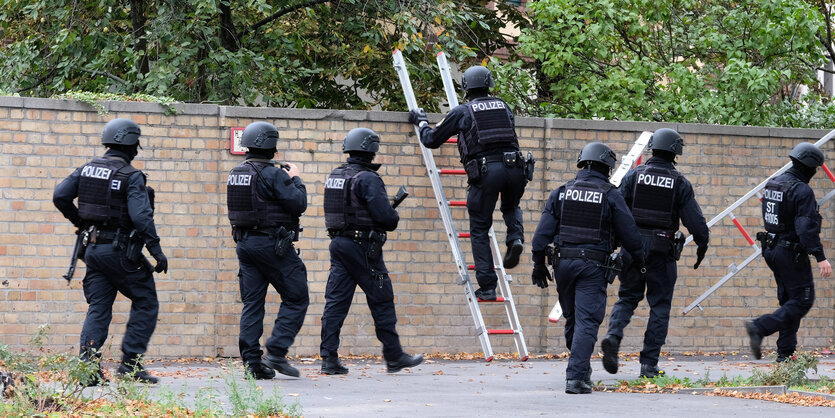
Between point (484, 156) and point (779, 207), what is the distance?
2.70 metres

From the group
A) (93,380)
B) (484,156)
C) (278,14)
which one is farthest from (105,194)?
(278,14)

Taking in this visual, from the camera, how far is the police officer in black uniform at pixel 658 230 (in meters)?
8.53

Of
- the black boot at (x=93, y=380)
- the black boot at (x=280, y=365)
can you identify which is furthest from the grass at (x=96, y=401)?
the black boot at (x=280, y=365)

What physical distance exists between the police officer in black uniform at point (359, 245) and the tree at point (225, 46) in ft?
13.5

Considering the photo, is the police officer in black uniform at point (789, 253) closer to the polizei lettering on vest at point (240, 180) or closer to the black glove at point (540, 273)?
the black glove at point (540, 273)

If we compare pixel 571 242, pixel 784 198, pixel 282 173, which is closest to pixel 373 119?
pixel 282 173

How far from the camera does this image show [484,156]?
362 inches

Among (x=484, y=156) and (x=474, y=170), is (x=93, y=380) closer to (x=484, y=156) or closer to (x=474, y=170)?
(x=474, y=170)

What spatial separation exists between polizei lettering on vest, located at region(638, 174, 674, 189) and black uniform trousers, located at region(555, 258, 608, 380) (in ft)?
3.45

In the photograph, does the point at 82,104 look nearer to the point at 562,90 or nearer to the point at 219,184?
the point at 219,184

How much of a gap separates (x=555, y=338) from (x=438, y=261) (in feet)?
4.69

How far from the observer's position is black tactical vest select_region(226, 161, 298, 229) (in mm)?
8234

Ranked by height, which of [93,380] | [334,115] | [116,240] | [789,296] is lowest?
[93,380]

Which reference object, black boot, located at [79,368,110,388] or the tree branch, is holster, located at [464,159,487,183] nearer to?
black boot, located at [79,368,110,388]
